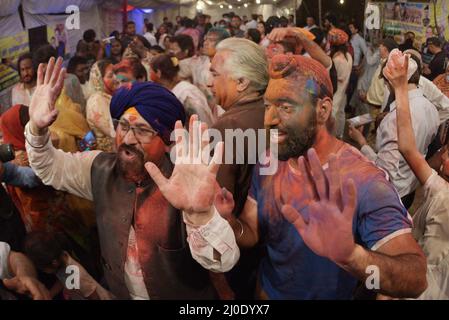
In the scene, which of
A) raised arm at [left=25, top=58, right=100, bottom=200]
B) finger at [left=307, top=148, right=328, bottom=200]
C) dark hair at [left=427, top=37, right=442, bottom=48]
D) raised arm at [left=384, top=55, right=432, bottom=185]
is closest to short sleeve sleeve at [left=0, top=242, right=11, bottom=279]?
raised arm at [left=25, top=58, right=100, bottom=200]

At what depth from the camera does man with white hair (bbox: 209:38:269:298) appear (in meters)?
1.22

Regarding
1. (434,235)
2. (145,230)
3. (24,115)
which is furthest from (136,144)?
(434,235)

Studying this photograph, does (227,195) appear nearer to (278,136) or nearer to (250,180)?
(250,180)

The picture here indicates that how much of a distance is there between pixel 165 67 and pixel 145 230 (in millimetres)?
787

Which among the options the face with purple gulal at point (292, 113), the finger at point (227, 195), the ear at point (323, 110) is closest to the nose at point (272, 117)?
the face with purple gulal at point (292, 113)

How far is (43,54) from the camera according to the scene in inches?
57.2

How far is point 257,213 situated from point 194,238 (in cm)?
23

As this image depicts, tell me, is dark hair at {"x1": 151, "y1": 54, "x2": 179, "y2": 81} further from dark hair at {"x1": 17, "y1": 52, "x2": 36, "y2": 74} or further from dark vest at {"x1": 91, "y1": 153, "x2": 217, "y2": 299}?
dark vest at {"x1": 91, "y1": 153, "x2": 217, "y2": 299}

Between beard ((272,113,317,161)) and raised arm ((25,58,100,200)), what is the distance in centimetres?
56

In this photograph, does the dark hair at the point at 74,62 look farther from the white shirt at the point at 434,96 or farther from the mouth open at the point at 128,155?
the white shirt at the point at 434,96

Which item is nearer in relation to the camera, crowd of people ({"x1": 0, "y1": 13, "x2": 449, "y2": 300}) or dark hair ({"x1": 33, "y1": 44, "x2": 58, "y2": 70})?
→ crowd of people ({"x1": 0, "y1": 13, "x2": 449, "y2": 300})

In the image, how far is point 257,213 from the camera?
121cm
